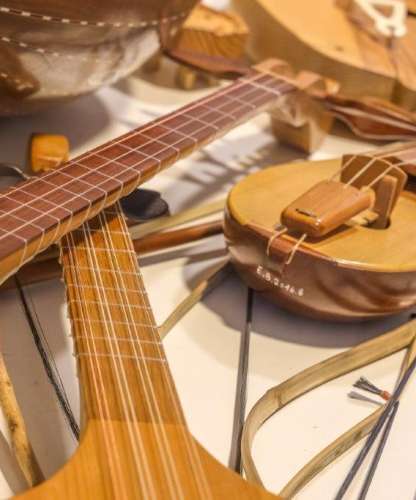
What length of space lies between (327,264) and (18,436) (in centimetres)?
26

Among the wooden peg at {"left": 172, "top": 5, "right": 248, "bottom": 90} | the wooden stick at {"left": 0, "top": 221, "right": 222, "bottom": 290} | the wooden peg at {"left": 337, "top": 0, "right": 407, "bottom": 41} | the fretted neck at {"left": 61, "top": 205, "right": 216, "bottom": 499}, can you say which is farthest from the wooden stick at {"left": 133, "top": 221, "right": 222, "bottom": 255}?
the wooden peg at {"left": 337, "top": 0, "right": 407, "bottom": 41}

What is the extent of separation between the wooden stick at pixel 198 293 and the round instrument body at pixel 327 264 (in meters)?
0.05

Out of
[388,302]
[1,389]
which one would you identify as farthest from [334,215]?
[1,389]

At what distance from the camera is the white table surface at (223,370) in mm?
535

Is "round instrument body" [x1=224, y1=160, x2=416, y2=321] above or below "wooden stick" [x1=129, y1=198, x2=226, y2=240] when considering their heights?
above

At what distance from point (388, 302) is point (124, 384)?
0.26 meters

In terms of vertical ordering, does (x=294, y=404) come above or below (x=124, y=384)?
below

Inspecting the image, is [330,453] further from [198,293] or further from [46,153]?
[46,153]

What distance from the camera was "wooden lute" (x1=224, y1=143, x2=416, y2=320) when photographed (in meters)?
0.60

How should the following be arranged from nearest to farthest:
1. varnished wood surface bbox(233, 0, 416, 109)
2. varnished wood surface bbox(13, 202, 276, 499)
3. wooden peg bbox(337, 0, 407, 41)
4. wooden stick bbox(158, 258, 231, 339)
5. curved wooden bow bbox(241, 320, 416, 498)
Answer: varnished wood surface bbox(13, 202, 276, 499) < curved wooden bow bbox(241, 320, 416, 498) < wooden stick bbox(158, 258, 231, 339) < varnished wood surface bbox(233, 0, 416, 109) < wooden peg bbox(337, 0, 407, 41)

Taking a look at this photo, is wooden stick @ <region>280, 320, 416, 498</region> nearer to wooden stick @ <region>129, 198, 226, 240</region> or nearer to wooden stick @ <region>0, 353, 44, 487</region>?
wooden stick @ <region>0, 353, 44, 487</region>

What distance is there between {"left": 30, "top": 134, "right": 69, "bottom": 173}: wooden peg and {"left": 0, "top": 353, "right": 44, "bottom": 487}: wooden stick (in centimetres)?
25

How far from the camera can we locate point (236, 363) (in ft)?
2.05

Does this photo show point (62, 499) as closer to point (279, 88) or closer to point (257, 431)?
point (257, 431)
